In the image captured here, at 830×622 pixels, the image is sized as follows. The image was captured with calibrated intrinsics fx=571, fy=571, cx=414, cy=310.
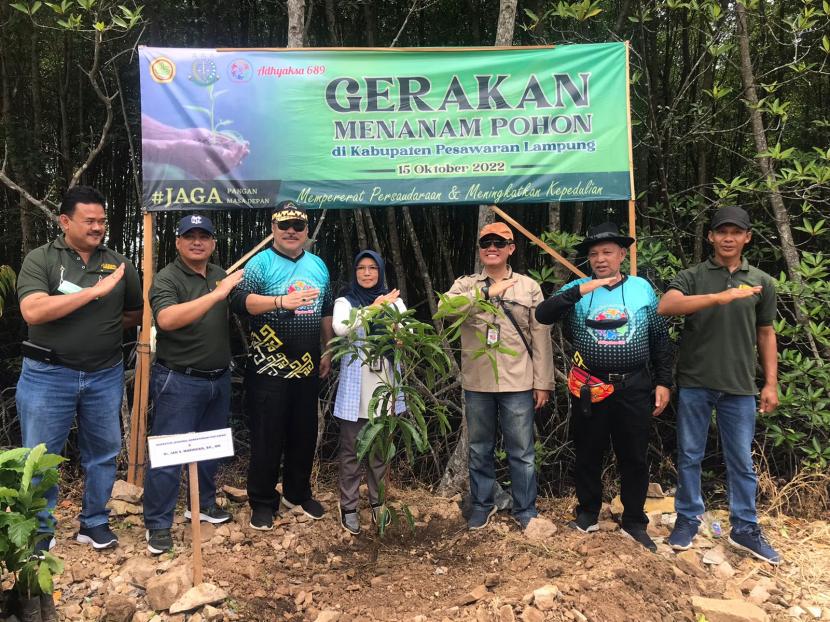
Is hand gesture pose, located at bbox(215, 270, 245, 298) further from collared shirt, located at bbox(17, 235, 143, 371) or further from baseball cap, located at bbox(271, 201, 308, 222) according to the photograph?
collared shirt, located at bbox(17, 235, 143, 371)

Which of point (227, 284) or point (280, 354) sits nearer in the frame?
point (227, 284)

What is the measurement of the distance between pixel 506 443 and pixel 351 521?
95cm

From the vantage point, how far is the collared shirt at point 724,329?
288 centimetres

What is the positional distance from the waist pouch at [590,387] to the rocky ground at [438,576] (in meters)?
0.74

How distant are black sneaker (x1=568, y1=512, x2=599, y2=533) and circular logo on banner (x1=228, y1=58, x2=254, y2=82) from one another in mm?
3225

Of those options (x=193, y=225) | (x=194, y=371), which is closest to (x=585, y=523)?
(x=194, y=371)

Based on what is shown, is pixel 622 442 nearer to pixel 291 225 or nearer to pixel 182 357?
pixel 291 225

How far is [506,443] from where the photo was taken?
10.3 ft

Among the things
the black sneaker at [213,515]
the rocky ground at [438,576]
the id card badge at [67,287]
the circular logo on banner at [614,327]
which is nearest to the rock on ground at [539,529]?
the rocky ground at [438,576]

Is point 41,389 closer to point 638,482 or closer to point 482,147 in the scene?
point 482,147

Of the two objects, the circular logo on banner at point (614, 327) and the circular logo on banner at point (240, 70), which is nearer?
→ the circular logo on banner at point (614, 327)

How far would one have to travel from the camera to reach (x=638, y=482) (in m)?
3.01

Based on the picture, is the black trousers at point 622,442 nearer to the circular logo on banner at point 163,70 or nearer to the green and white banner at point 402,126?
the green and white banner at point 402,126

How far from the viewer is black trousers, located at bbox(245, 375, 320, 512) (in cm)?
305
